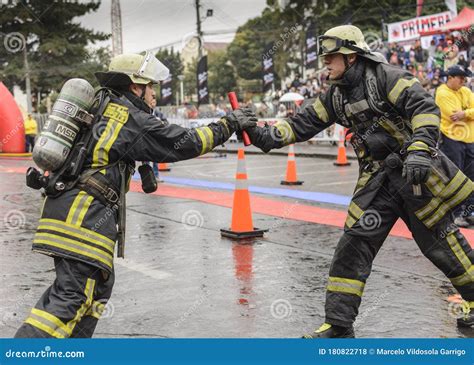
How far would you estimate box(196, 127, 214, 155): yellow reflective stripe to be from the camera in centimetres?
415

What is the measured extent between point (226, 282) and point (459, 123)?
3902 millimetres

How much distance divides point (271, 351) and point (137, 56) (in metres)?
1.82

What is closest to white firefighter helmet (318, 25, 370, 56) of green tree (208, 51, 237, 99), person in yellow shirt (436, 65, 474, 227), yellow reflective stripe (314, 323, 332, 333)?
yellow reflective stripe (314, 323, 332, 333)

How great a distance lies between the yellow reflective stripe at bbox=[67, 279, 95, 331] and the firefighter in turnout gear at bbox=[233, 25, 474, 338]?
1381 mm

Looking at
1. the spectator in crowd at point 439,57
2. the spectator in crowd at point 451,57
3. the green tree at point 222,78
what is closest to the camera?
the spectator in crowd at point 451,57

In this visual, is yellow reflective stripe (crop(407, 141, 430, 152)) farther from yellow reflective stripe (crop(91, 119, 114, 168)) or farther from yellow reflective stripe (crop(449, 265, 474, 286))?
yellow reflective stripe (crop(91, 119, 114, 168))

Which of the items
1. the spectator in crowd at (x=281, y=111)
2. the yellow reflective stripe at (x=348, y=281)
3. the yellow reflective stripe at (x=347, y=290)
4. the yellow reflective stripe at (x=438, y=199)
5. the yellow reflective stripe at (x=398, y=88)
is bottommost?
the spectator in crowd at (x=281, y=111)

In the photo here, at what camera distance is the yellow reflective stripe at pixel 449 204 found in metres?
4.64

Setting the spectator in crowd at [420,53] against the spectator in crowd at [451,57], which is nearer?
the spectator in crowd at [451,57]

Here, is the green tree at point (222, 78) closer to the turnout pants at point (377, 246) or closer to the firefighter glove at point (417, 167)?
the turnout pants at point (377, 246)

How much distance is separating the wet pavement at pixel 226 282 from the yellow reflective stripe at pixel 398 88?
1.56m

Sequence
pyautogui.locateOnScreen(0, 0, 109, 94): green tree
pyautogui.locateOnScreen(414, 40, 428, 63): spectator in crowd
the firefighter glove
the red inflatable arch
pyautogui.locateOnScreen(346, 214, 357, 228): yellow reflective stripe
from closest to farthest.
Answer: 1. the firefighter glove
2. pyautogui.locateOnScreen(346, 214, 357, 228): yellow reflective stripe
3. the red inflatable arch
4. pyautogui.locateOnScreen(414, 40, 428, 63): spectator in crowd
5. pyautogui.locateOnScreen(0, 0, 109, 94): green tree

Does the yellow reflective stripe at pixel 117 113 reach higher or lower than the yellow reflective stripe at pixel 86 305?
higher

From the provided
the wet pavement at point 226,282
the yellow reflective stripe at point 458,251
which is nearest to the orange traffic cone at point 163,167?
the wet pavement at point 226,282
